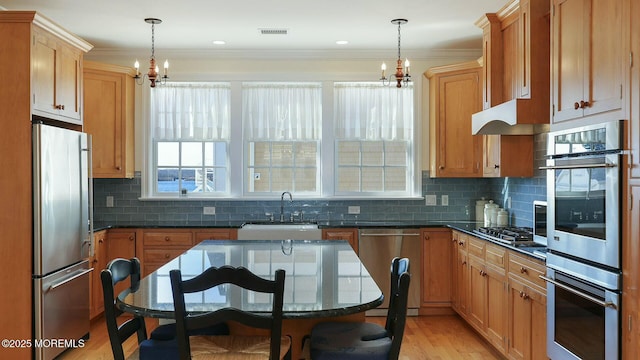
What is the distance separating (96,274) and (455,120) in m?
3.85

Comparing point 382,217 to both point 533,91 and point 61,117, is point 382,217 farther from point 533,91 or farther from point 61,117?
point 61,117

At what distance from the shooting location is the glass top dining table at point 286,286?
6.72 feet

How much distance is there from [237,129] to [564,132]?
373cm

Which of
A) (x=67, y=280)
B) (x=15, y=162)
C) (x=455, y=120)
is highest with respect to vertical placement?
(x=455, y=120)

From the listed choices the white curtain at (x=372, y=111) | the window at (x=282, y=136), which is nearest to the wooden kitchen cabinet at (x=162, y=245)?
the window at (x=282, y=136)

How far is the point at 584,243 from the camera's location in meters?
2.71

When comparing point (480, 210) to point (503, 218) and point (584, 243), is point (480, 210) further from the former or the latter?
point (584, 243)

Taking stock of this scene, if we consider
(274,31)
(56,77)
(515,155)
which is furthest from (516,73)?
(56,77)

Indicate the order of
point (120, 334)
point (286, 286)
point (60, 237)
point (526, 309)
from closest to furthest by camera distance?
point (120, 334), point (286, 286), point (526, 309), point (60, 237)

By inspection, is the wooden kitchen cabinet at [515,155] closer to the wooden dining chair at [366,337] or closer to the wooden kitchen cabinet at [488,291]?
the wooden kitchen cabinet at [488,291]

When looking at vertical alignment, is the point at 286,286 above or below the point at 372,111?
below

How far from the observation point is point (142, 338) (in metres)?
2.57

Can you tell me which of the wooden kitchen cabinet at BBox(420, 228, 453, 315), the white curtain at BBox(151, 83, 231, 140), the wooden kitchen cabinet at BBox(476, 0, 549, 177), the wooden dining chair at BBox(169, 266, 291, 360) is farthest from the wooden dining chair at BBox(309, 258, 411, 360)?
the white curtain at BBox(151, 83, 231, 140)

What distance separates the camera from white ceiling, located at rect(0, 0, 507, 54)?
14.1ft
